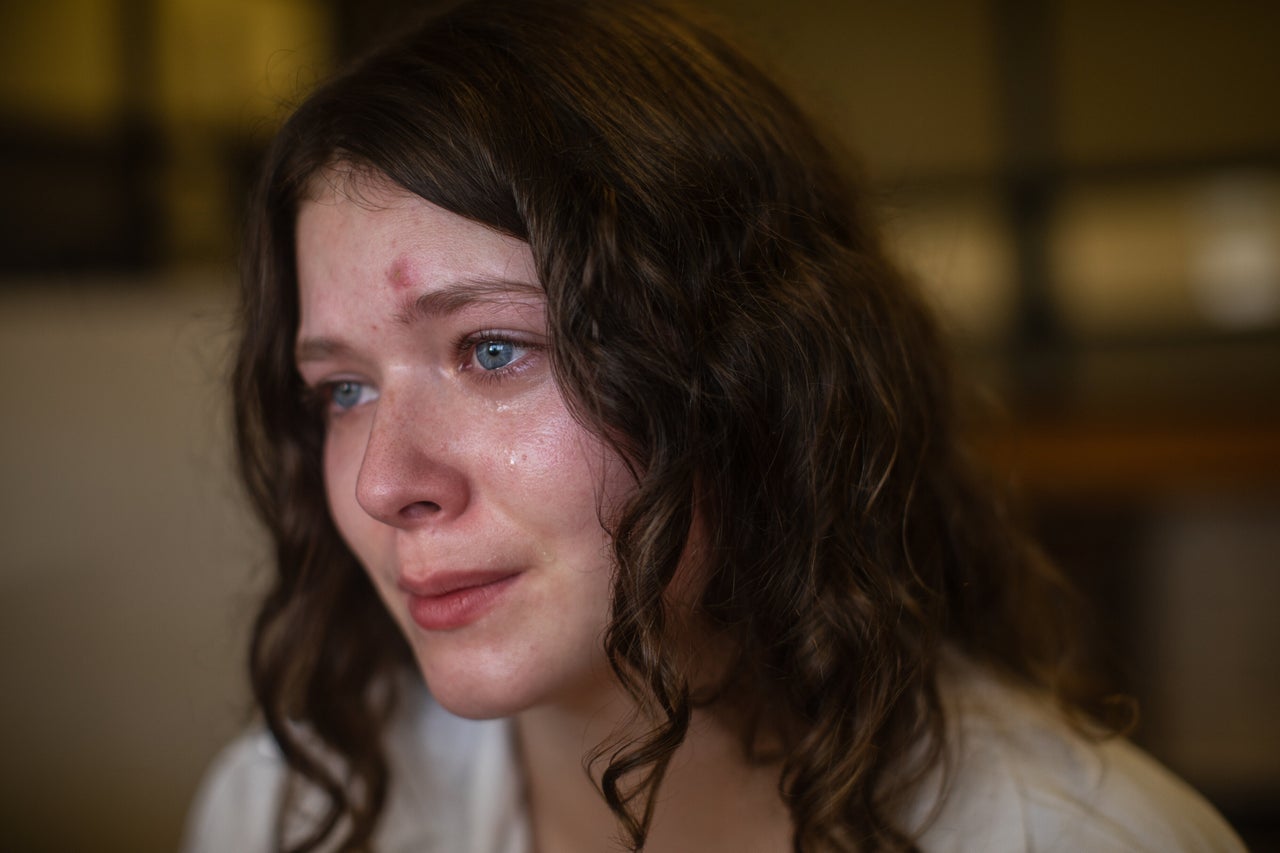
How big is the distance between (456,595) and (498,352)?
0.66 feet

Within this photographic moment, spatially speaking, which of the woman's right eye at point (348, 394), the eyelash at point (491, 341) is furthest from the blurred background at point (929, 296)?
the eyelash at point (491, 341)

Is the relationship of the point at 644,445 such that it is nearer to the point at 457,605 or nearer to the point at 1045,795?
the point at 457,605

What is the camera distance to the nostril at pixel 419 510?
80 centimetres

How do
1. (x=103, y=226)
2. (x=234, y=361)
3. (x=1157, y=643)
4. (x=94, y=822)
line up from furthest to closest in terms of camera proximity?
(x=1157, y=643)
(x=103, y=226)
(x=94, y=822)
(x=234, y=361)

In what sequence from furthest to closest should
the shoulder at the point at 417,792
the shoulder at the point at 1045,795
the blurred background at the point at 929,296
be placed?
the blurred background at the point at 929,296, the shoulder at the point at 417,792, the shoulder at the point at 1045,795

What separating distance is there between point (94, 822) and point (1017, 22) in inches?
166

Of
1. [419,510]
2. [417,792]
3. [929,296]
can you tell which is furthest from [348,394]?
[929,296]

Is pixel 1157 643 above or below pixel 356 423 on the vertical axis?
below

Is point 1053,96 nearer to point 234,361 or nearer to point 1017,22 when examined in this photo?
point 1017,22

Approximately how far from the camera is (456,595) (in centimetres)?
81

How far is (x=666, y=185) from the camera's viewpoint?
0.77m

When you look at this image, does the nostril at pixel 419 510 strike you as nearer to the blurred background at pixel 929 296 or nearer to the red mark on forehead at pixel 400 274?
the red mark on forehead at pixel 400 274

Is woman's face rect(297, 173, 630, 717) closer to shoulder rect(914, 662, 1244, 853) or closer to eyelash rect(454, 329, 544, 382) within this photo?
eyelash rect(454, 329, 544, 382)

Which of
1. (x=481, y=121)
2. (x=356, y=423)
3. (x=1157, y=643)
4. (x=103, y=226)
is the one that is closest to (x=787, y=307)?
(x=481, y=121)
